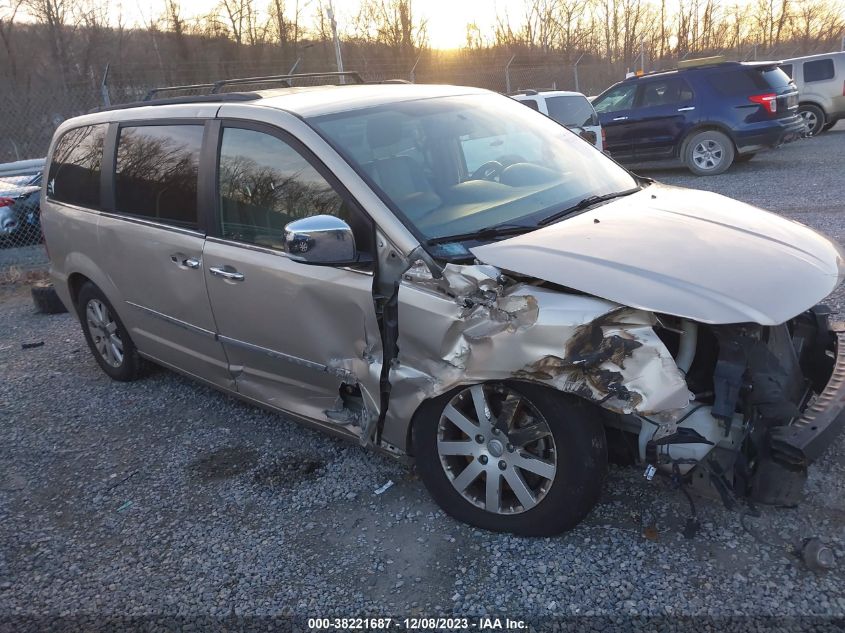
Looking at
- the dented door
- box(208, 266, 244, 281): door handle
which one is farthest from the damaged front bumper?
box(208, 266, 244, 281): door handle

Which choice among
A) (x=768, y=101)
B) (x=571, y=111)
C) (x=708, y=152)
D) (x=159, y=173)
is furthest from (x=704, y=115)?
(x=159, y=173)

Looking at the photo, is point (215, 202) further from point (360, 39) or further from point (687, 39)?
point (687, 39)

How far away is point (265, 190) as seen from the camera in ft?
11.0

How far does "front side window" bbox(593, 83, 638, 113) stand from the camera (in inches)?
480

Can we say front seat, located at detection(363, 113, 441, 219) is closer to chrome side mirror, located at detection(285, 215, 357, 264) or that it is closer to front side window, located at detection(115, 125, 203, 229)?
chrome side mirror, located at detection(285, 215, 357, 264)

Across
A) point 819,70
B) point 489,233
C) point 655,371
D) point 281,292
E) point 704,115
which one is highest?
point 819,70

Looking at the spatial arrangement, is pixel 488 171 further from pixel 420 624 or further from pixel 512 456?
pixel 420 624

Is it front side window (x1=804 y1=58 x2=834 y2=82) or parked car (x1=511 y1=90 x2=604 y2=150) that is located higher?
front side window (x1=804 y1=58 x2=834 y2=82)

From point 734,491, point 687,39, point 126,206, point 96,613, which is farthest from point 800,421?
point 687,39

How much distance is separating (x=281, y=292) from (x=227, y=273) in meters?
0.41

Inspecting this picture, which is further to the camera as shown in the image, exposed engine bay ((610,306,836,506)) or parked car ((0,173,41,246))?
parked car ((0,173,41,246))

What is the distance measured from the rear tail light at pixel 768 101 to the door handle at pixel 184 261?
10213 mm

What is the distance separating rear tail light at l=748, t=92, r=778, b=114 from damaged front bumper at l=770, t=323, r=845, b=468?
31.8 ft

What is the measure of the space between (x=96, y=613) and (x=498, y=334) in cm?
195
